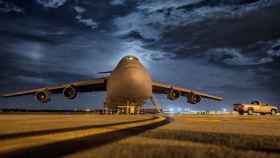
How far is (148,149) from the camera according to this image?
4719 millimetres

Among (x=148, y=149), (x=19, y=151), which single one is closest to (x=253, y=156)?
(x=148, y=149)

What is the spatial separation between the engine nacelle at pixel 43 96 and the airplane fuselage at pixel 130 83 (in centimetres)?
847

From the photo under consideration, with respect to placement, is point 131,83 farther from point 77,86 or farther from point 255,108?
point 255,108

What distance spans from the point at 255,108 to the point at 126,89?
65.2ft

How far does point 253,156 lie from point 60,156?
7.55 feet

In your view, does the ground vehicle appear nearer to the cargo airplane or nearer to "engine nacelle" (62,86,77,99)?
the cargo airplane

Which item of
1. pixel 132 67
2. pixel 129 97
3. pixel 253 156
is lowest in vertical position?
pixel 253 156

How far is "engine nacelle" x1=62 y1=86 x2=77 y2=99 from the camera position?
34.2 meters

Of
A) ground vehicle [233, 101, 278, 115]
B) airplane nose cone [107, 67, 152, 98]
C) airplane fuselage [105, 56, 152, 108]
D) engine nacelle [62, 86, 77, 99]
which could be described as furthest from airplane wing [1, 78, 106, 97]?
ground vehicle [233, 101, 278, 115]

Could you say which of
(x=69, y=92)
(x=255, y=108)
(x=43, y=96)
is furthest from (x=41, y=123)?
(x=255, y=108)

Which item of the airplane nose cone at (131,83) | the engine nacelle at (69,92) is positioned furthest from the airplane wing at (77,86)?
the airplane nose cone at (131,83)

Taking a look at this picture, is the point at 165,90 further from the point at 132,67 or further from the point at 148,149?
the point at 148,149

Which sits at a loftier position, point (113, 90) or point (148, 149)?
point (113, 90)

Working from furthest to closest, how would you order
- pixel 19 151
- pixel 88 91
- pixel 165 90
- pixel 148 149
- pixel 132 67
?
1. pixel 88 91
2. pixel 165 90
3. pixel 132 67
4. pixel 148 149
5. pixel 19 151
